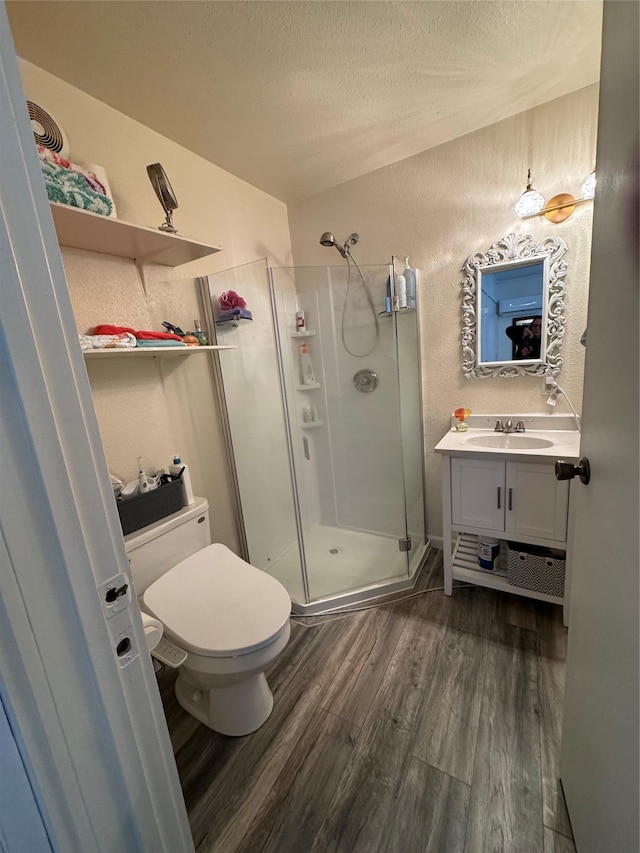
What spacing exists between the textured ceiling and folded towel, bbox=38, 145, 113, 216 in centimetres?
42

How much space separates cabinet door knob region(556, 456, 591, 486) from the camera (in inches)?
31.6

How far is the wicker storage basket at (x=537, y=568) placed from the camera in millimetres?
1586

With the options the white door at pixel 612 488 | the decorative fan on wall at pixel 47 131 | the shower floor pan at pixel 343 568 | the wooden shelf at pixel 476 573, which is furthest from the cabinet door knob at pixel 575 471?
the decorative fan on wall at pixel 47 131

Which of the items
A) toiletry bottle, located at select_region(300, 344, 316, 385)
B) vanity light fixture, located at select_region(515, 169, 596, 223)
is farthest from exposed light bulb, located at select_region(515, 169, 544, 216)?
toiletry bottle, located at select_region(300, 344, 316, 385)

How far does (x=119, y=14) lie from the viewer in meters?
1.03

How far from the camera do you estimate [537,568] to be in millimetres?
1620

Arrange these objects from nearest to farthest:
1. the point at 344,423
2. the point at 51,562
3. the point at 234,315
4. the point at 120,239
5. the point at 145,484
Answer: the point at 51,562
the point at 120,239
the point at 145,484
the point at 234,315
the point at 344,423

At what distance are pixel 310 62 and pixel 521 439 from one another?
74.1 inches

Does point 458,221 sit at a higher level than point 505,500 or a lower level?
higher

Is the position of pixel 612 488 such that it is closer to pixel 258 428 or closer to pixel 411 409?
pixel 411 409

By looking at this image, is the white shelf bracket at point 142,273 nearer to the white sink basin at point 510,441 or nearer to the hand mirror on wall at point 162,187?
the hand mirror on wall at point 162,187

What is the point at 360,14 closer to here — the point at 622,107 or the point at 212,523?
the point at 622,107

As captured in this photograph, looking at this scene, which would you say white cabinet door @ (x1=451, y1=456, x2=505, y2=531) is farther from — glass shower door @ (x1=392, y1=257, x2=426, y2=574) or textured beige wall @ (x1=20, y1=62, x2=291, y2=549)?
textured beige wall @ (x1=20, y1=62, x2=291, y2=549)

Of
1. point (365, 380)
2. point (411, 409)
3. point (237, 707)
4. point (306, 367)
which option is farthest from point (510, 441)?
point (237, 707)
